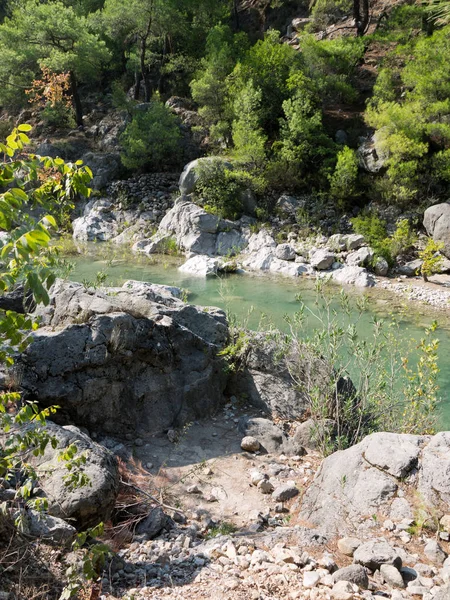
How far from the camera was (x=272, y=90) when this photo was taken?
21672 millimetres

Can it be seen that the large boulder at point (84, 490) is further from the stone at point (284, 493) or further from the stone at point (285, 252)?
the stone at point (285, 252)

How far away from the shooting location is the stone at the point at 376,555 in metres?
2.93

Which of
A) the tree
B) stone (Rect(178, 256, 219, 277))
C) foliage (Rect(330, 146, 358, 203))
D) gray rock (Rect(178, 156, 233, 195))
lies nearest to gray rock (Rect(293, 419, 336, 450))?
stone (Rect(178, 256, 219, 277))

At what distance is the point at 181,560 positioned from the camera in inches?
128

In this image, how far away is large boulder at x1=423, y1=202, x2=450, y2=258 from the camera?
50.1ft

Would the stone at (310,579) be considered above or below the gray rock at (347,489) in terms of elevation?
above

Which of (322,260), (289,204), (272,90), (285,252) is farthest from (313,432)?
(272,90)

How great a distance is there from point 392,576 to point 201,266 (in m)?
13.1

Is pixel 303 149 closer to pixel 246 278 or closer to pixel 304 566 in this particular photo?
pixel 246 278

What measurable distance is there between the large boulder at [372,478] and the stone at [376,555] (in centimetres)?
39

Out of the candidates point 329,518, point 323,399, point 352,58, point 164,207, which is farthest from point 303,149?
point 329,518

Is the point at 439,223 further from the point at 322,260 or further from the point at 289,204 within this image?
the point at 289,204

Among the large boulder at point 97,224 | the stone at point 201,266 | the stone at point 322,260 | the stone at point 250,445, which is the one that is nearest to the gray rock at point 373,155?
the stone at point 322,260

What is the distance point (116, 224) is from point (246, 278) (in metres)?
8.45
